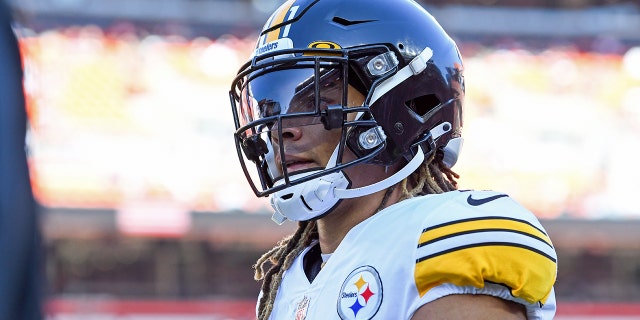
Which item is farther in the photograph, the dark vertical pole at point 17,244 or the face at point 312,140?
the face at point 312,140

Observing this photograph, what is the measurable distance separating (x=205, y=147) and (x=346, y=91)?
27.1ft

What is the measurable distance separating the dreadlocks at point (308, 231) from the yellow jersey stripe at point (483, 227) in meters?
0.27

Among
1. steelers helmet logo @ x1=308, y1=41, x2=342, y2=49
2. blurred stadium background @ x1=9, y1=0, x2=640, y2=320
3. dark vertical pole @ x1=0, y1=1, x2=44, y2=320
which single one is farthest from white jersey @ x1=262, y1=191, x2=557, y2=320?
blurred stadium background @ x1=9, y1=0, x2=640, y2=320

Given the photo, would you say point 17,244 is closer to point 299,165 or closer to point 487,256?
A: point 487,256

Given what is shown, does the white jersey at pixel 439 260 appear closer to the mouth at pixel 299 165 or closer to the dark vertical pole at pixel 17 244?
the mouth at pixel 299 165

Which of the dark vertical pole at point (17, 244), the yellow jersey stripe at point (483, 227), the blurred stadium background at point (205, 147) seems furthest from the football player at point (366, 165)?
the blurred stadium background at point (205, 147)

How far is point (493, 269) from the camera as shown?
135 cm

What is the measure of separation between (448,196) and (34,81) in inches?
27.5

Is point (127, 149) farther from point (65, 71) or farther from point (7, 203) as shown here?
point (7, 203)

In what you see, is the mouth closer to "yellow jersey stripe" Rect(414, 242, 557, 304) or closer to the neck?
the neck

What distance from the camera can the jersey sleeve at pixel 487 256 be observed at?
4.46ft

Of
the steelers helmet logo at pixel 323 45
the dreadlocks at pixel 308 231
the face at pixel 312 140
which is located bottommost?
the dreadlocks at pixel 308 231

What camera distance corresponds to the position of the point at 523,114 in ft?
33.2

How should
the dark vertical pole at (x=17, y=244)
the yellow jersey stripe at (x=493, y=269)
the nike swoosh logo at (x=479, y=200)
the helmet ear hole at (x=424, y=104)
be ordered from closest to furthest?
1. the dark vertical pole at (x=17, y=244)
2. the yellow jersey stripe at (x=493, y=269)
3. the nike swoosh logo at (x=479, y=200)
4. the helmet ear hole at (x=424, y=104)
